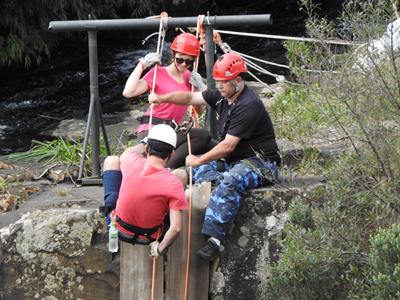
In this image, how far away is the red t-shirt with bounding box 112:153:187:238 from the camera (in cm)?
500

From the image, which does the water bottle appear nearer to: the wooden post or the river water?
the wooden post

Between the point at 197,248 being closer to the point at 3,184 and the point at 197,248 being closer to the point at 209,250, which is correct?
the point at 209,250

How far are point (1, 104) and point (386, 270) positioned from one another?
8.62 meters

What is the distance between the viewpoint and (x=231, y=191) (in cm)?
535

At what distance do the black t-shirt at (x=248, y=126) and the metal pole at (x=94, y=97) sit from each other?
1.23m

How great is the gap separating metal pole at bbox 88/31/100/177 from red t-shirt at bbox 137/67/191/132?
A: 1.73ft

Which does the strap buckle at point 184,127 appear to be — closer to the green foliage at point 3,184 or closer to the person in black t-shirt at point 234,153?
the person in black t-shirt at point 234,153

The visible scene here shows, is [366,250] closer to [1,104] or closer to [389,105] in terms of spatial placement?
[389,105]

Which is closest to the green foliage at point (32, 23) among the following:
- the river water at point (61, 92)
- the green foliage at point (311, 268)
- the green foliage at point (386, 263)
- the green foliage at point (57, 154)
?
the river water at point (61, 92)

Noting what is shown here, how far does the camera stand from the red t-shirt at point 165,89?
6053 mm

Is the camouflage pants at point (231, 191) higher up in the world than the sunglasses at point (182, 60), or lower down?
lower down

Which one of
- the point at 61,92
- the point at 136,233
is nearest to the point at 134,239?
the point at 136,233

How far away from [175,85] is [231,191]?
1146 mm

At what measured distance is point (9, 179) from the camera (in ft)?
22.5
